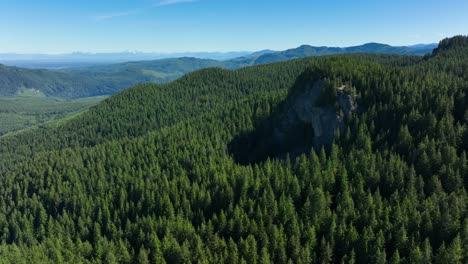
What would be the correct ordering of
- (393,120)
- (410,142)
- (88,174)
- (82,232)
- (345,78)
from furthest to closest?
(88,174) → (345,78) → (393,120) → (82,232) → (410,142)

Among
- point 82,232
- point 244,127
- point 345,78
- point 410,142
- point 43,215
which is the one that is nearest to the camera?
point 410,142

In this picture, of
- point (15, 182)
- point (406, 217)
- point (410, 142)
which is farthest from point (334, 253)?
point (15, 182)

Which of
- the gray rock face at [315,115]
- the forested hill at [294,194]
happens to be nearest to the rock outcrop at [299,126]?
the gray rock face at [315,115]

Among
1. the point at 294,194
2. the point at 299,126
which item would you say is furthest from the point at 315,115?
the point at 294,194

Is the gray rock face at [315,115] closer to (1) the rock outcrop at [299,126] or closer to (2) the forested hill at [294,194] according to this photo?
(1) the rock outcrop at [299,126]

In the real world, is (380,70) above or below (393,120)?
above

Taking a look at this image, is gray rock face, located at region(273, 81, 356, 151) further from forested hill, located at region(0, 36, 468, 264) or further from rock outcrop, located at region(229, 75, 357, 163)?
forested hill, located at region(0, 36, 468, 264)

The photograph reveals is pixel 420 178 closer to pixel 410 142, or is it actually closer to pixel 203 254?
pixel 410 142

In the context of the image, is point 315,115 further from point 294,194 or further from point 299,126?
point 294,194
